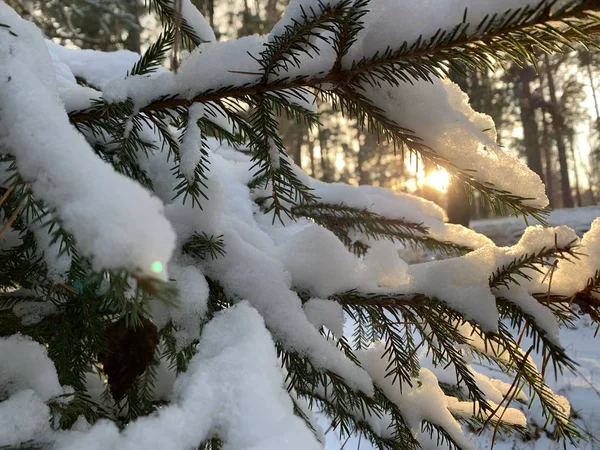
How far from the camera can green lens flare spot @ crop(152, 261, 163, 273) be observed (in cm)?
32

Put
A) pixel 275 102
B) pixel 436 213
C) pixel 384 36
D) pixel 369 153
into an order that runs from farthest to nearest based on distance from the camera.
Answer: pixel 369 153 < pixel 436 213 < pixel 275 102 < pixel 384 36

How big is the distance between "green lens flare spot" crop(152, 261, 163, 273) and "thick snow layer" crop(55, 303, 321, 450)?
28cm

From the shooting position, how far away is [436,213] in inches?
59.9

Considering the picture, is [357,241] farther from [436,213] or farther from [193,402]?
[193,402]

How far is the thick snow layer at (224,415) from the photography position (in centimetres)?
49

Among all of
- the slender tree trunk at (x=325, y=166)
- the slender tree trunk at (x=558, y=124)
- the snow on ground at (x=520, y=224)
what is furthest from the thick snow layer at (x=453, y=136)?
the slender tree trunk at (x=325, y=166)

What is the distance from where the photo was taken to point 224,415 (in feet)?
1.73

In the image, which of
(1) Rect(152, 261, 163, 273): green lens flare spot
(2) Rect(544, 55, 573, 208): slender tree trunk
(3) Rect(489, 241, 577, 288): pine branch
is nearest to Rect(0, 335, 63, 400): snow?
(1) Rect(152, 261, 163, 273): green lens flare spot

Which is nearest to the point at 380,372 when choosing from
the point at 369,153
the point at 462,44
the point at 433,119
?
the point at 433,119

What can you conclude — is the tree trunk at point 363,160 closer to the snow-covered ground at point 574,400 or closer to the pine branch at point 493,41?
the snow-covered ground at point 574,400

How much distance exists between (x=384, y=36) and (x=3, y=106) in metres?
0.59

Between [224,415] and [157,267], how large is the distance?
0.30m

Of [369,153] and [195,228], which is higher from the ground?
[195,228]

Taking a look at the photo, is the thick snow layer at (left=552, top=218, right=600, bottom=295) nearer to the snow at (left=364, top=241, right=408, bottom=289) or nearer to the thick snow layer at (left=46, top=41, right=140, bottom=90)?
the snow at (left=364, top=241, right=408, bottom=289)
